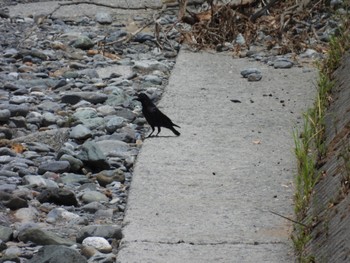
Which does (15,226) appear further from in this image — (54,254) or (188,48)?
(188,48)

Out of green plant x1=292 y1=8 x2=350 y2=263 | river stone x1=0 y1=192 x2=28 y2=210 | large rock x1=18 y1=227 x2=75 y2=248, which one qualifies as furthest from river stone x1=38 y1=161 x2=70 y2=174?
green plant x1=292 y1=8 x2=350 y2=263

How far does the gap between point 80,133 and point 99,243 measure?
1687 millimetres

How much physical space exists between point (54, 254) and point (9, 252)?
0.32 m

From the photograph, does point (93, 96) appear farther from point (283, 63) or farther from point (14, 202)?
point (14, 202)

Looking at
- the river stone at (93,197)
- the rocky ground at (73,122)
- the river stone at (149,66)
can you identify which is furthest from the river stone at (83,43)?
the river stone at (93,197)

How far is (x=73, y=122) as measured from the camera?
5.96 metres

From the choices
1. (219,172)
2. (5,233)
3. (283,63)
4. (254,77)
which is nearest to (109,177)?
(219,172)

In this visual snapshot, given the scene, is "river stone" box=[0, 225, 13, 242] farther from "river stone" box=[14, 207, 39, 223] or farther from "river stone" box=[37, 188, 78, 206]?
"river stone" box=[37, 188, 78, 206]

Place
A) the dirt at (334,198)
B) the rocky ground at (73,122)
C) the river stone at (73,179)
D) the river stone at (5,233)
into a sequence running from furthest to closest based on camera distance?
the river stone at (73,179), the rocky ground at (73,122), the river stone at (5,233), the dirt at (334,198)

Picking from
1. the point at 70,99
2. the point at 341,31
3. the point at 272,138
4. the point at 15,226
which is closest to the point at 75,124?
the point at 70,99

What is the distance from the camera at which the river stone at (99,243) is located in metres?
4.04

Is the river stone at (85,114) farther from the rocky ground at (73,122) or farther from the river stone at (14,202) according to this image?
the river stone at (14,202)

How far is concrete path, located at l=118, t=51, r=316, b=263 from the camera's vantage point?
4.02 meters

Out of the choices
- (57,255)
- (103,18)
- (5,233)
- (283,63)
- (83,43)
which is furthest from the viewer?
(103,18)
